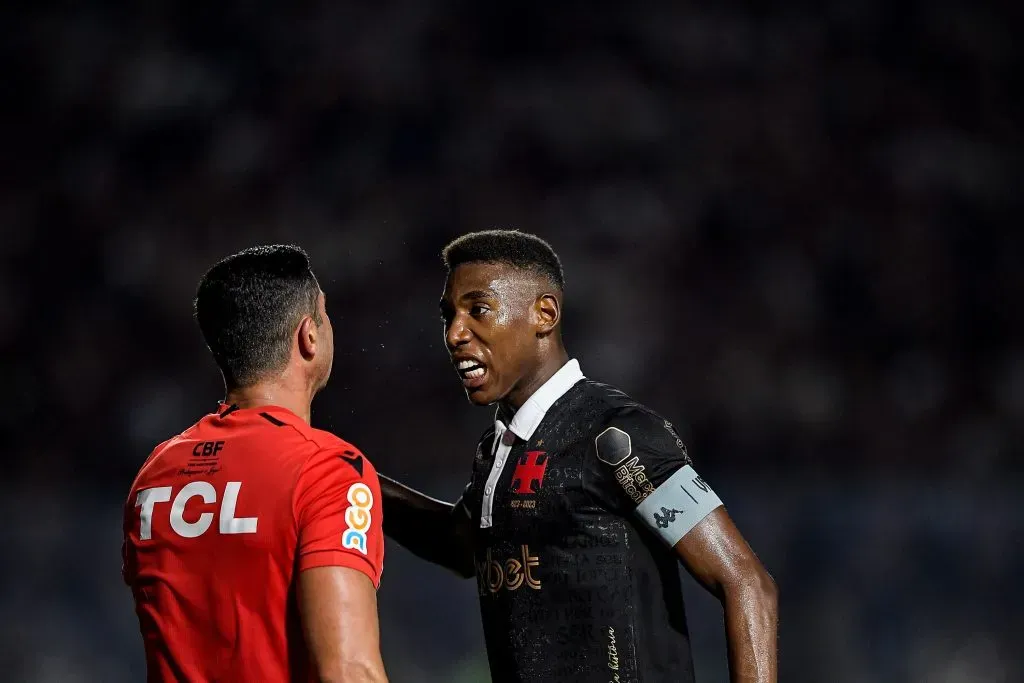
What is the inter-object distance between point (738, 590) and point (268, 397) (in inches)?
45.3

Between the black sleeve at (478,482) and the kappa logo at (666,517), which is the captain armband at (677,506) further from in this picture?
the black sleeve at (478,482)

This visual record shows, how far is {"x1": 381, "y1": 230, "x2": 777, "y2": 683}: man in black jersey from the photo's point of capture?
2.60 metres

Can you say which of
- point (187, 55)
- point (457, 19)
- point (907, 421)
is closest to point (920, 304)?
point (907, 421)

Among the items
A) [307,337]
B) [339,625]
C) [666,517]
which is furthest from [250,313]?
[666,517]

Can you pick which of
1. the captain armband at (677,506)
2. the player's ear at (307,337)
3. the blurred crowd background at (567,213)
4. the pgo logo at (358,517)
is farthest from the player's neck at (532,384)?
the blurred crowd background at (567,213)

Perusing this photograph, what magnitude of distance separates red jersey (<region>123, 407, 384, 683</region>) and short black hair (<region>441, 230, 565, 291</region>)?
94cm

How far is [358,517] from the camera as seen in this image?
221 cm

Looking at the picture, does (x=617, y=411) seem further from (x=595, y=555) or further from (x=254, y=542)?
(x=254, y=542)

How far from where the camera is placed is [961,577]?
6.07 meters

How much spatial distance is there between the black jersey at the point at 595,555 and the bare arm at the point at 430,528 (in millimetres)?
360

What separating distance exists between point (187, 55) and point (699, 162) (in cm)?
484

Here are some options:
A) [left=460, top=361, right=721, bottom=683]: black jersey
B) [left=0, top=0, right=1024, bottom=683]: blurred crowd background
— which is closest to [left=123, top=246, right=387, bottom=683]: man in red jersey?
[left=460, top=361, right=721, bottom=683]: black jersey

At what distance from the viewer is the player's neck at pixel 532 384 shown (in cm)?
307

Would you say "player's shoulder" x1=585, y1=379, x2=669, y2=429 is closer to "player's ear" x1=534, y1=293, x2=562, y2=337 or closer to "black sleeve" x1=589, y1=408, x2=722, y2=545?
"black sleeve" x1=589, y1=408, x2=722, y2=545
